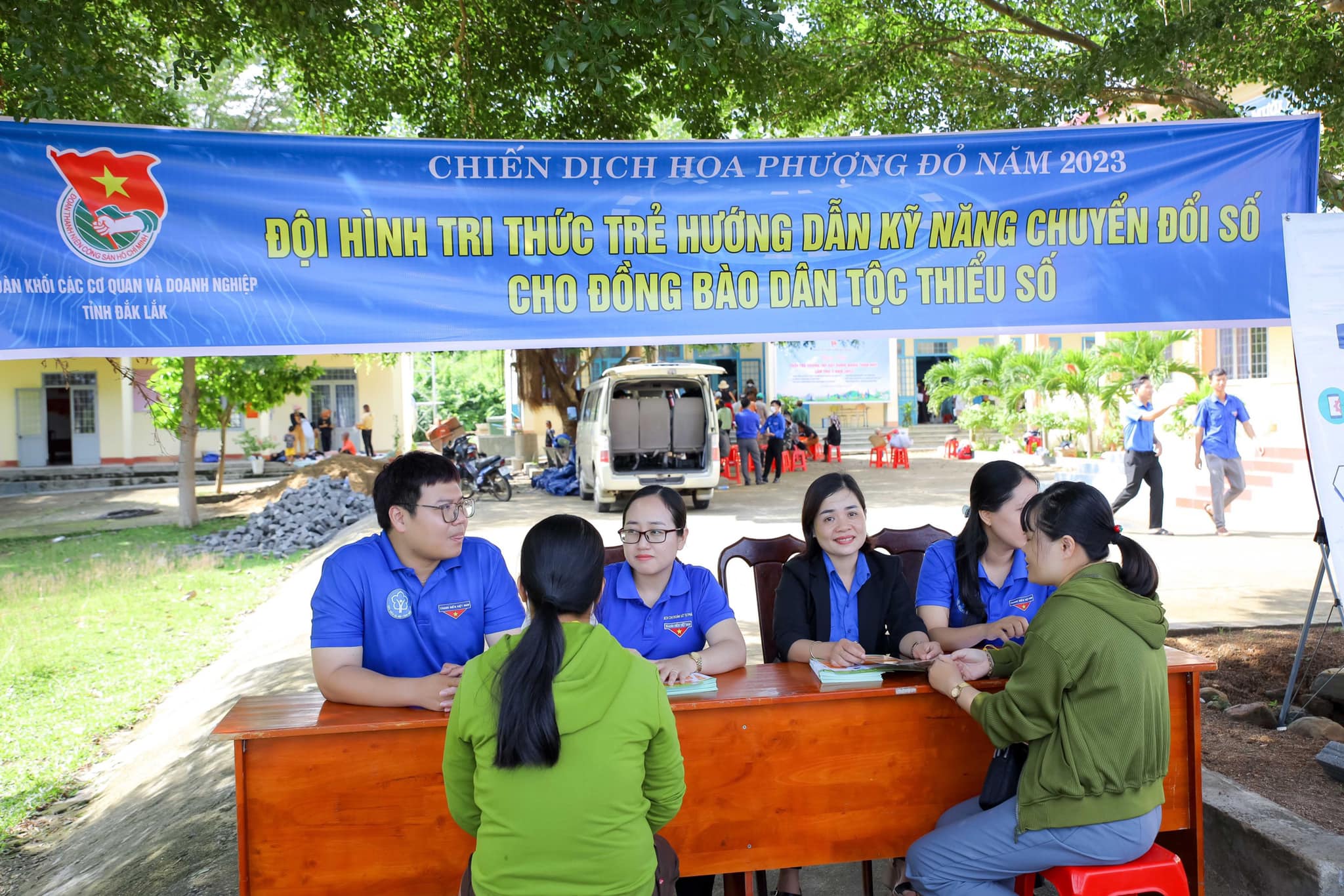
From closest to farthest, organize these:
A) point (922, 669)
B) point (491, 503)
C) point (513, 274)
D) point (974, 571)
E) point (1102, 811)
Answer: point (1102, 811)
point (922, 669)
point (974, 571)
point (513, 274)
point (491, 503)

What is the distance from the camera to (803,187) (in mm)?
4301

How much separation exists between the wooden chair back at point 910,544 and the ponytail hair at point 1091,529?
172 centimetres

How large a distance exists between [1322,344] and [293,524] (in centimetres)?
1227

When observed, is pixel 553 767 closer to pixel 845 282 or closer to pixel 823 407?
pixel 845 282

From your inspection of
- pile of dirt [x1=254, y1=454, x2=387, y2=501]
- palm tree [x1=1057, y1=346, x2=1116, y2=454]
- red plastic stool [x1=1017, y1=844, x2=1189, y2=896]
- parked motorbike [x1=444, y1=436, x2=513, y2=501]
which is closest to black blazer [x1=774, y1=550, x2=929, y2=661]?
red plastic stool [x1=1017, y1=844, x2=1189, y2=896]

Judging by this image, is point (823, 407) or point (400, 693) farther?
point (823, 407)

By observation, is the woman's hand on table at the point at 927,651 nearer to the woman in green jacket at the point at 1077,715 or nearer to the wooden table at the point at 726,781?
the wooden table at the point at 726,781

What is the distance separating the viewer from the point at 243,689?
621 centimetres

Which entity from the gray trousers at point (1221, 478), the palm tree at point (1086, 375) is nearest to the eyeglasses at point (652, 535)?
the gray trousers at point (1221, 478)

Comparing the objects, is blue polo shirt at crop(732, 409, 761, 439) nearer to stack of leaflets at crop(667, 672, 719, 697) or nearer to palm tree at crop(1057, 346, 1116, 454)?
palm tree at crop(1057, 346, 1116, 454)

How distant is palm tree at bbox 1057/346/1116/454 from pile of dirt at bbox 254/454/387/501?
42.6 ft

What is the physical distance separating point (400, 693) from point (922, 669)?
1567 mm

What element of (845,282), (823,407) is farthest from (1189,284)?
(823,407)

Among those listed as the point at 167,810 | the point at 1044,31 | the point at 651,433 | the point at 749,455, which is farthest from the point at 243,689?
the point at 749,455
